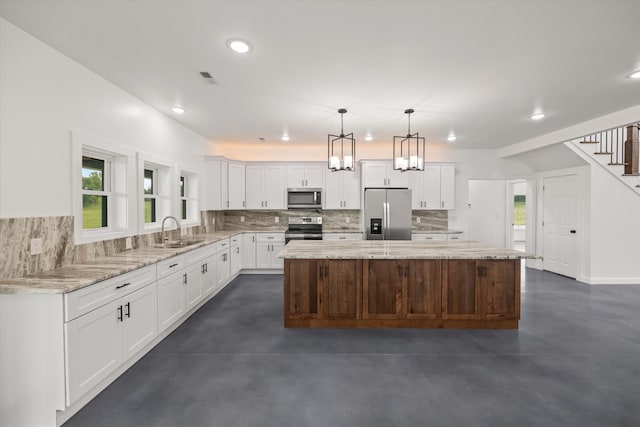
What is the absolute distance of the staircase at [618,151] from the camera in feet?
16.1

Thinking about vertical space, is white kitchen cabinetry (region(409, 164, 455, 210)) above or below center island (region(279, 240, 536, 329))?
above

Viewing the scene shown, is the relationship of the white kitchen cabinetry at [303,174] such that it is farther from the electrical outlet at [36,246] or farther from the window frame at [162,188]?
the electrical outlet at [36,246]

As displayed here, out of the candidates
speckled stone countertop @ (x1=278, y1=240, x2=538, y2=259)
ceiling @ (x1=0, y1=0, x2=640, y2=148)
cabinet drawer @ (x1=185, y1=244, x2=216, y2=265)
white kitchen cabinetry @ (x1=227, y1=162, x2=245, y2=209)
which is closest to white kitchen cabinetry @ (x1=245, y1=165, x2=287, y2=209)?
white kitchen cabinetry @ (x1=227, y1=162, x2=245, y2=209)

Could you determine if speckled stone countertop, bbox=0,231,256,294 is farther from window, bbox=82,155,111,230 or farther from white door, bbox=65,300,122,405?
window, bbox=82,155,111,230

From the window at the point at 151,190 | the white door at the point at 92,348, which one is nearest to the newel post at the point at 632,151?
the white door at the point at 92,348

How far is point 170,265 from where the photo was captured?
3084mm

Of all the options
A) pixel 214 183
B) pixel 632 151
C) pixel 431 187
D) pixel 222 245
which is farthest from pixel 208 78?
pixel 632 151

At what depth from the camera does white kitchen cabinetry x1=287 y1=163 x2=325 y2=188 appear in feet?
20.3

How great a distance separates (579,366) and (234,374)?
2.99m

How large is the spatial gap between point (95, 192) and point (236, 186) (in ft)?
10.5

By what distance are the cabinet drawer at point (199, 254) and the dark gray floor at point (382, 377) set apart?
0.74 m

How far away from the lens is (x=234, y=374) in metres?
2.42

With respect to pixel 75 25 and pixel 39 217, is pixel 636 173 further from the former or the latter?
pixel 39 217

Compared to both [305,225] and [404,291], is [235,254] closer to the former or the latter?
[305,225]
